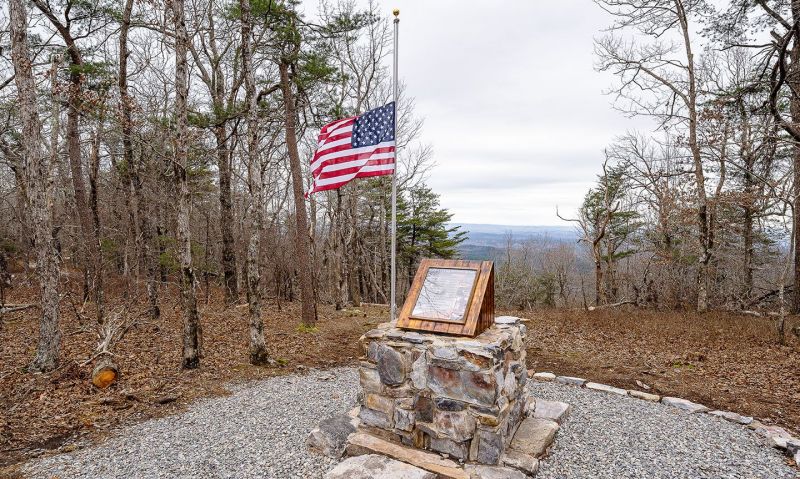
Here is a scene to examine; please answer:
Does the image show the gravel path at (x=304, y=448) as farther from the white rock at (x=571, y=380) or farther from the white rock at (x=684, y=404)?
the white rock at (x=571, y=380)

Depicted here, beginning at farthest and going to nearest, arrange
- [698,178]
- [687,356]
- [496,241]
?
[496,241] → [698,178] → [687,356]

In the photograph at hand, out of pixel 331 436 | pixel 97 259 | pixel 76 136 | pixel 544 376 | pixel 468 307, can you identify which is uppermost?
pixel 76 136

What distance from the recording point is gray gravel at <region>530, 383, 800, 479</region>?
3.82 metres

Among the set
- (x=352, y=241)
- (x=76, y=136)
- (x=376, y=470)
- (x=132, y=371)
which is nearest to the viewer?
(x=376, y=470)

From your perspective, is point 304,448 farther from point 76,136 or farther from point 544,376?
point 76,136

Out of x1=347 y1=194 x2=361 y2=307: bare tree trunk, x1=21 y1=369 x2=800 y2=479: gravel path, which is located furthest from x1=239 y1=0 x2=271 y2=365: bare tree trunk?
x1=347 y1=194 x2=361 y2=307: bare tree trunk

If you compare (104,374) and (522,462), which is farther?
(104,374)

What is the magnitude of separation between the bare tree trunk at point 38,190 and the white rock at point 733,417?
9.67 metres

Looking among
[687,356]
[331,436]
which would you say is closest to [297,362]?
[331,436]

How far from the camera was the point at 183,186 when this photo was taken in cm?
645

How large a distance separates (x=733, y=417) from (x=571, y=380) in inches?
82.2

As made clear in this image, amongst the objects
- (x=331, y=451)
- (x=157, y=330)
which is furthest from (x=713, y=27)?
(x=157, y=330)

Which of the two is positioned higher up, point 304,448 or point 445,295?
point 445,295

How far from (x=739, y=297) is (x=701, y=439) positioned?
409 inches
